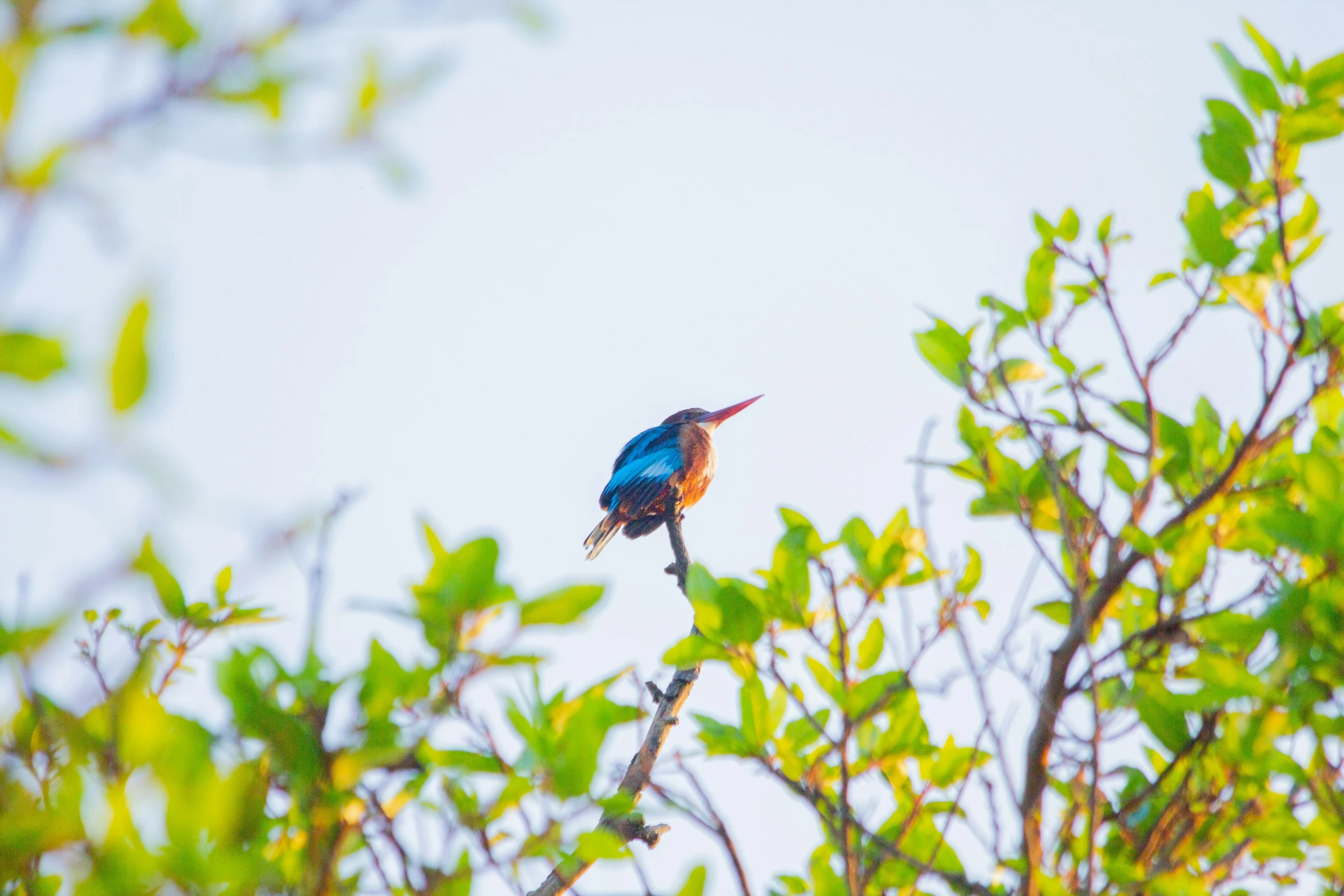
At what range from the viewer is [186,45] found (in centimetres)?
80

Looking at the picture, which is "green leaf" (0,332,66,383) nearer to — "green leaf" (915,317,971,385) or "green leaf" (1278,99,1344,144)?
"green leaf" (915,317,971,385)

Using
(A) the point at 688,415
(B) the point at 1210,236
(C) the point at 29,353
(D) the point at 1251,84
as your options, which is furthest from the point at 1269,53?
(A) the point at 688,415

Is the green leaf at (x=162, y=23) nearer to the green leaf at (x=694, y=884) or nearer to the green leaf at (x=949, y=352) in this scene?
the green leaf at (x=694, y=884)

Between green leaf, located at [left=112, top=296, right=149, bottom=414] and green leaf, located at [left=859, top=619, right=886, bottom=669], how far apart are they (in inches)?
54.9

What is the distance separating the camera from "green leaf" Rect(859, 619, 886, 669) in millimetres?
1838

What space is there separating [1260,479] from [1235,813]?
2.02ft

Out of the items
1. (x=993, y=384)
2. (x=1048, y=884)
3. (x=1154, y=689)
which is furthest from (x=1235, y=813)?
(x=993, y=384)

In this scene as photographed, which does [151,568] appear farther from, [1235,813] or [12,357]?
[1235,813]

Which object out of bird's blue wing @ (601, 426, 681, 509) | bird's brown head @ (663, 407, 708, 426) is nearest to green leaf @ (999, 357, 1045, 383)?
bird's blue wing @ (601, 426, 681, 509)

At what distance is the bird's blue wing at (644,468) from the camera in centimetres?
521

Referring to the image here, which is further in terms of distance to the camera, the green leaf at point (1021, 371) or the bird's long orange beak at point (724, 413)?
the bird's long orange beak at point (724, 413)

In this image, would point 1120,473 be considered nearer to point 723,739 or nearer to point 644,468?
point 723,739

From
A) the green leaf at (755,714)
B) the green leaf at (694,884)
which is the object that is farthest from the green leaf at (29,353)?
the green leaf at (755,714)

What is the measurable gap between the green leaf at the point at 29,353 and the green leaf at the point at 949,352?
1.69 metres
